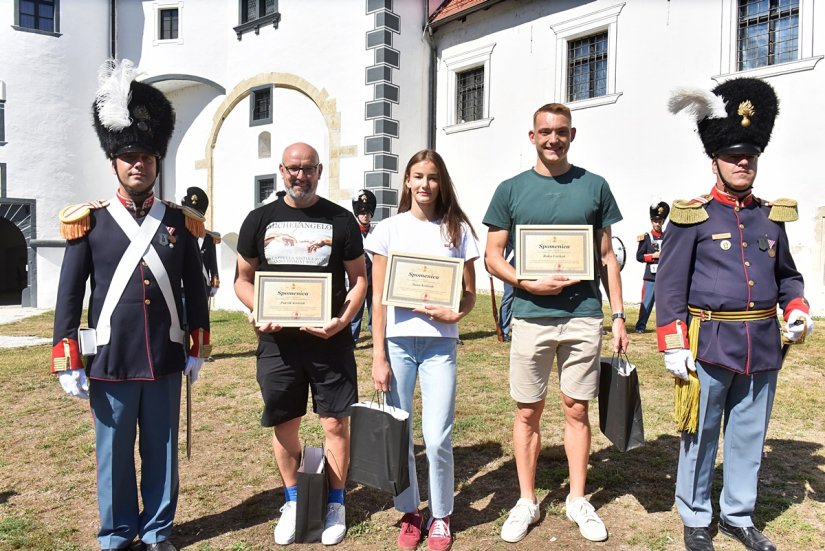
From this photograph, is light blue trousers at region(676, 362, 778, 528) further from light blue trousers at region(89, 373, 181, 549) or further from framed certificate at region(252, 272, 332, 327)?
light blue trousers at region(89, 373, 181, 549)

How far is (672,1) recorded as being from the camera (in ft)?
39.8

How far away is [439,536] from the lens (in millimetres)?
3084

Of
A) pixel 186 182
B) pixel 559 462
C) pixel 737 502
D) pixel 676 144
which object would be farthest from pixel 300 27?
pixel 737 502

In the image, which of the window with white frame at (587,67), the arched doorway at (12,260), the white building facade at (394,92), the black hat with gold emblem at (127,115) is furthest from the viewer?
the arched doorway at (12,260)

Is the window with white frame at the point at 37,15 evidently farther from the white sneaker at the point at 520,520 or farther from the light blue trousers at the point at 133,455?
the white sneaker at the point at 520,520

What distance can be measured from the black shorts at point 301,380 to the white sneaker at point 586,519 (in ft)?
4.34

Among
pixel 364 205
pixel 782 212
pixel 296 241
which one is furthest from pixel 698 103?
pixel 364 205

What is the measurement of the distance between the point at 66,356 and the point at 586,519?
8.85 feet

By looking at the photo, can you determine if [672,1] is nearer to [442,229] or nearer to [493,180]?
[493,180]

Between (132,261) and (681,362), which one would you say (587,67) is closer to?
(681,362)

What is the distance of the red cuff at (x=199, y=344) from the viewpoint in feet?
10.4

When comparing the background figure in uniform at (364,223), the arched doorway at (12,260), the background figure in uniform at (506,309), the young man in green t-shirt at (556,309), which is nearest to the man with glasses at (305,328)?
the young man in green t-shirt at (556,309)

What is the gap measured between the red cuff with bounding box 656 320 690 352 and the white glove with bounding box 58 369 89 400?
2.76m

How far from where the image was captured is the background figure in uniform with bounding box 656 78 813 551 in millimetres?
2973
